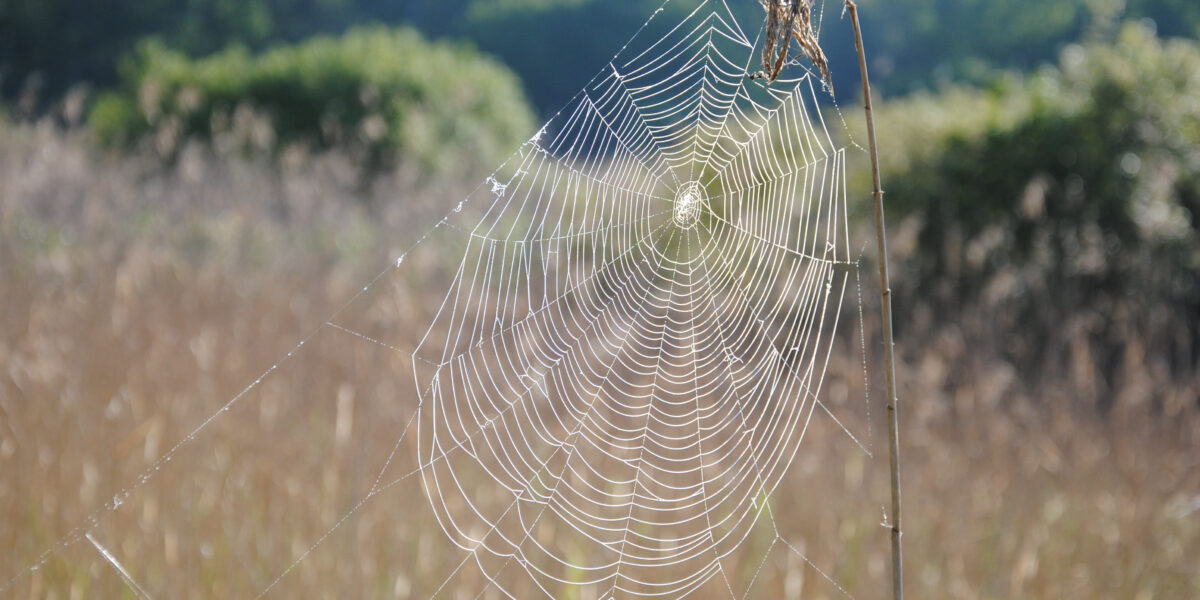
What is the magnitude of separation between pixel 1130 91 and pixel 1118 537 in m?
5.03

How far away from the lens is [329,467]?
3398 millimetres

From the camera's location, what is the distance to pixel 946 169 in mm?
8000

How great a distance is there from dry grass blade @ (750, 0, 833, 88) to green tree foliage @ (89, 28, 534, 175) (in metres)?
12.4

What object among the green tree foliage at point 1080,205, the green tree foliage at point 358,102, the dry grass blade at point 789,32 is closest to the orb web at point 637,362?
the dry grass blade at point 789,32

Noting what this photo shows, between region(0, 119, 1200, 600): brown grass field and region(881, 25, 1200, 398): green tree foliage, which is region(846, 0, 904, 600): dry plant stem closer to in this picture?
region(0, 119, 1200, 600): brown grass field

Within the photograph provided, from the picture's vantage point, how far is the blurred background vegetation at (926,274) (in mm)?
3568

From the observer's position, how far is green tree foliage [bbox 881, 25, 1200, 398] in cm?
681

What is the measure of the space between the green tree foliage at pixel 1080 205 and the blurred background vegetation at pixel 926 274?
0.09 feet

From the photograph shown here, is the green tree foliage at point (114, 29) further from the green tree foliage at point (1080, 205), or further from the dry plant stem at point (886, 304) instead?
the dry plant stem at point (886, 304)

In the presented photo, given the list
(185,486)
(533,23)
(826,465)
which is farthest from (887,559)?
(533,23)

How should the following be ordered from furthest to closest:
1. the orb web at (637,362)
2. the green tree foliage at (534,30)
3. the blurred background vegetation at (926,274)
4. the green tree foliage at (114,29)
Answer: the green tree foliage at (114,29) → the green tree foliage at (534,30) → the blurred background vegetation at (926,274) → the orb web at (637,362)

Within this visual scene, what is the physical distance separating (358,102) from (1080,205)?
10.7 metres

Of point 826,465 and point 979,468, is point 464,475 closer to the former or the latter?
point 826,465

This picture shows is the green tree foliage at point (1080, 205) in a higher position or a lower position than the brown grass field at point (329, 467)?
higher
